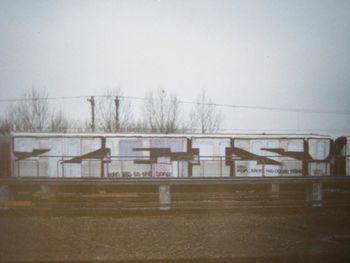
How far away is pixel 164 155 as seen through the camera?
Answer: 18438mm

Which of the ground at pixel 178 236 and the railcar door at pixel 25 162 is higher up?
the railcar door at pixel 25 162

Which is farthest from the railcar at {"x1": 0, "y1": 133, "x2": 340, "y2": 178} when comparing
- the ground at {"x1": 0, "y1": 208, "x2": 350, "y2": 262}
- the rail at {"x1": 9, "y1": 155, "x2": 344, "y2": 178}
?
the ground at {"x1": 0, "y1": 208, "x2": 350, "y2": 262}

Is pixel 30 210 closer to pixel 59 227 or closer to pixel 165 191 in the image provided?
pixel 59 227

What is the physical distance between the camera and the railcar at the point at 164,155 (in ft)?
58.9

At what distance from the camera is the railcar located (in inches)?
707

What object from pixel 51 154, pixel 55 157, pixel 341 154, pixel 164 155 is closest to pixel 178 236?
pixel 164 155

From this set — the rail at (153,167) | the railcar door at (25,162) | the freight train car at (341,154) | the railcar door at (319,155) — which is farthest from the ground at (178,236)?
the freight train car at (341,154)

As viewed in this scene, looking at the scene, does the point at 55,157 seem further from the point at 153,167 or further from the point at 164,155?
the point at 164,155

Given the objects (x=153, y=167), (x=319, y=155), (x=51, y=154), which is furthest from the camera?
(x=319, y=155)

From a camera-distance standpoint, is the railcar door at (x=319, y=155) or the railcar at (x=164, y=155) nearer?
the railcar at (x=164, y=155)

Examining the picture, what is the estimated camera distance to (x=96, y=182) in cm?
1102

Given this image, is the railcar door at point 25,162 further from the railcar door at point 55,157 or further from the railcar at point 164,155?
the railcar door at point 55,157

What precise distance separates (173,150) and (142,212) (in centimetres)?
806

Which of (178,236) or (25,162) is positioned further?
(25,162)
